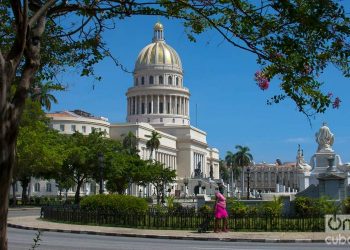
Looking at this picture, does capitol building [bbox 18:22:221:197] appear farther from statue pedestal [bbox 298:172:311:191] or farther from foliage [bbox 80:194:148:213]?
foliage [bbox 80:194:148:213]

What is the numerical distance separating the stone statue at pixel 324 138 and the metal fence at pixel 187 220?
24562 millimetres

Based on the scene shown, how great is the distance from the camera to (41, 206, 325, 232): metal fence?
2450 centimetres

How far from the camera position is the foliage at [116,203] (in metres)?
28.9

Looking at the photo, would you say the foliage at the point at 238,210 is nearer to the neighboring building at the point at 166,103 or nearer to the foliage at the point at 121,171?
the foliage at the point at 121,171

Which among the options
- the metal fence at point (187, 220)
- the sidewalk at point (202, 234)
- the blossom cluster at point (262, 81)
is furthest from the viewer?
the metal fence at point (187, 220)

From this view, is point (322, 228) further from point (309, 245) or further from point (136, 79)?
point (136, 79)

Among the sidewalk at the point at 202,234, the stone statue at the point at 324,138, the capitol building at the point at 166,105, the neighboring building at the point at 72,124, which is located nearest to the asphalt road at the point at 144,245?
the sidewalk at the point at 202,234

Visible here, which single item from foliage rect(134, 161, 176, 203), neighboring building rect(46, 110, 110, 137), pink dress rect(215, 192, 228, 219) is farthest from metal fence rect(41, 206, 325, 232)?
neighboring building rect(46, 110, 110, 137)

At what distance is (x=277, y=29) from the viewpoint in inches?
267

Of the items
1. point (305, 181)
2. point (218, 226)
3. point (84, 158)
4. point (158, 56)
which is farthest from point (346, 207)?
point (158, 56)

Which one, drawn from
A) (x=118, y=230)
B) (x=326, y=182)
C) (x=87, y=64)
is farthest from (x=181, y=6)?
(x=326, y=182)

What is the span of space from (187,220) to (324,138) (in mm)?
26296

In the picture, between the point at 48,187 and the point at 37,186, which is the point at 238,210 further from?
the point at 37,186

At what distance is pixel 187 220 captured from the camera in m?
25.6
